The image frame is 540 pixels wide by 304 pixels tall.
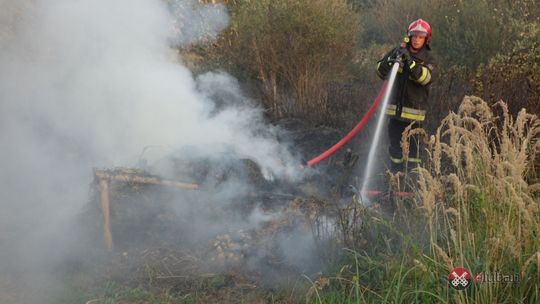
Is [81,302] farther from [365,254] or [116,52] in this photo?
[116,52]

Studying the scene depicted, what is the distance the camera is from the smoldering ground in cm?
494

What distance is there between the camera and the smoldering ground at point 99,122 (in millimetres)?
4938

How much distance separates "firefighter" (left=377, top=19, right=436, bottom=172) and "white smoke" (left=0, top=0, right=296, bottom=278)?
1380 millimetres

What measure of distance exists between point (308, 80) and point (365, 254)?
4.38 m

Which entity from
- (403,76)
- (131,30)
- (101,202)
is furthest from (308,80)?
(101,202)

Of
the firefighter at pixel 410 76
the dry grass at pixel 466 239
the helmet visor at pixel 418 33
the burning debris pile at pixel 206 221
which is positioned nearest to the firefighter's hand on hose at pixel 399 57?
the firefighter at pixel 410 76

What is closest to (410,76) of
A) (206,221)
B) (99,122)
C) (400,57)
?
(400,57)

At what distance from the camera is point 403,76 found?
5.48 meters

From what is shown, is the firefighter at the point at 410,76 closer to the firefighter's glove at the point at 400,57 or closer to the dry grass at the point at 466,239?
the firefighter's glove at the point at 400,57

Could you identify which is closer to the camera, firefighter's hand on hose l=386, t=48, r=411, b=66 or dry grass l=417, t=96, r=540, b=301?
dry grass l=417, t=96, r=540, b=301

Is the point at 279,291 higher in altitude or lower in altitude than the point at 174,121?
lower

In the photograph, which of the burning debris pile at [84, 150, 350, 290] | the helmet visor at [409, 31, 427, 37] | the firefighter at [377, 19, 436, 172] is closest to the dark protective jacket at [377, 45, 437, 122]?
the firefighter at [377, 19, 436, 172]

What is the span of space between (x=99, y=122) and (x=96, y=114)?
0.49 ft

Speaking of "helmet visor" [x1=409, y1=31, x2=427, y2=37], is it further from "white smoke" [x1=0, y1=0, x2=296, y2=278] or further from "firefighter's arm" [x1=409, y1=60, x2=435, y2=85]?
"white smoke" [x1=0, y1=0, x2=296, y2=278]
